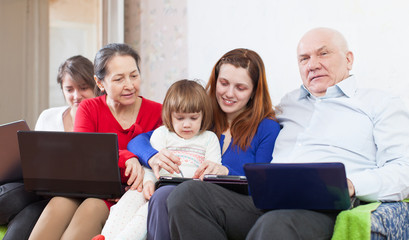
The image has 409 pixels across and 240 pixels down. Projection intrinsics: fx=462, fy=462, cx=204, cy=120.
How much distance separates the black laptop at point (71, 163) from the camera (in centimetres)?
166

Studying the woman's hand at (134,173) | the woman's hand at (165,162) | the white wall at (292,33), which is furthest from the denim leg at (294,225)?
the white wall at (292,33)

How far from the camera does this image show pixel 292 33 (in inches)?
91.4

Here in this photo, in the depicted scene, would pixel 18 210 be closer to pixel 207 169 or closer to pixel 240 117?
pixel 207 169

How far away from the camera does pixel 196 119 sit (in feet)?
6.00

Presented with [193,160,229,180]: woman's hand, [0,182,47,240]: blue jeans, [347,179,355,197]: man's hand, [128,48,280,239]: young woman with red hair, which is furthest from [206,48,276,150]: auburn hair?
[0,182,47,240]: blue jeans

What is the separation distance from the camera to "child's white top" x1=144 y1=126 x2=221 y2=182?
5.85ft

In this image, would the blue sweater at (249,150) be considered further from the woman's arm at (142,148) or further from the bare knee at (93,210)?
the bare knee at (93,210)

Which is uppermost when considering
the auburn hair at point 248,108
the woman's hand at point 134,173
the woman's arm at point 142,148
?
the auburn hair at point 248,108

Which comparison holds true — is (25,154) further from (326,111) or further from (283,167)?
(326,111)

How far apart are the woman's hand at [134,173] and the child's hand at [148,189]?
0.10 feet

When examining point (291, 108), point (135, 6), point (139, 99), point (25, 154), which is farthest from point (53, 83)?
point (291, 108)

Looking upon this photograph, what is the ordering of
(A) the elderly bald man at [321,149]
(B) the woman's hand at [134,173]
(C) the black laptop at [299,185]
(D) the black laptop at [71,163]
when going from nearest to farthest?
(C) the black laptop at [299,185] < (A) the elderly bald man at [321,149] < (D) the black laptop at [71,163] < (B) the woman's hand at [134,173]

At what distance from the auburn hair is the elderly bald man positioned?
0.11 meters

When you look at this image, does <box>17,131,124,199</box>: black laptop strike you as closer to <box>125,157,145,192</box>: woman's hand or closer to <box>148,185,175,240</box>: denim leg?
<box>125,157,145,192</box>: woman's hand
